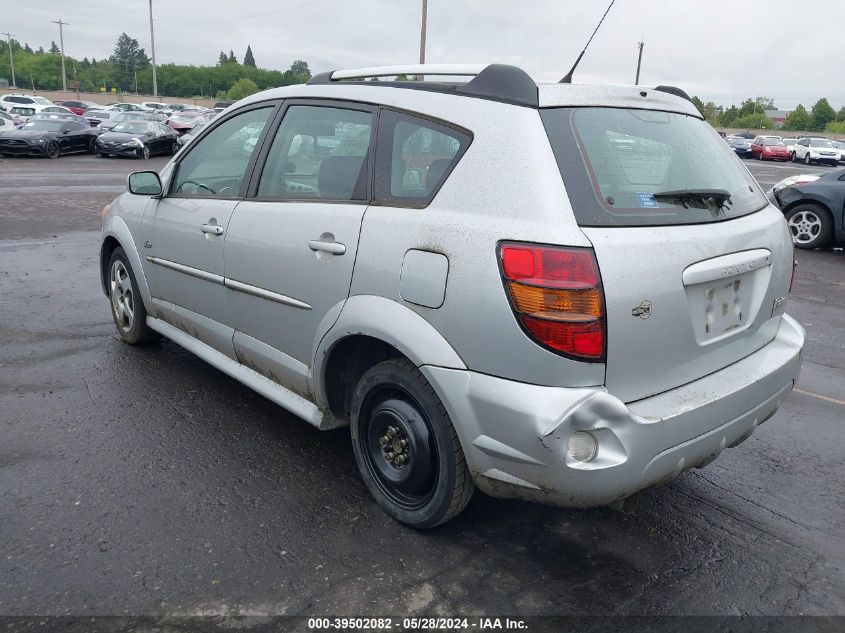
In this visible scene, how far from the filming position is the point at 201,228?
158 inches

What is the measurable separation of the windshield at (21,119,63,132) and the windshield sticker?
84.7 feet

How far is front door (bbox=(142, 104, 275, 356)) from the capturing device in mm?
3906

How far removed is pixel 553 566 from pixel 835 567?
3.72ft

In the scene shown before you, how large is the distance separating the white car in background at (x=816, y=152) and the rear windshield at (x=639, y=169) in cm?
4631

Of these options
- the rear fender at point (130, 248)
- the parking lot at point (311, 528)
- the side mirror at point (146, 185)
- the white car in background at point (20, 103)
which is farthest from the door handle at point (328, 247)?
the white car in background at point (20, 103)

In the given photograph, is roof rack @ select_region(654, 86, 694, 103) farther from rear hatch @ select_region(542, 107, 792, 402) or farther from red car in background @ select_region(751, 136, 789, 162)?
red car in background @ select_region(751, 136, 789, 162)

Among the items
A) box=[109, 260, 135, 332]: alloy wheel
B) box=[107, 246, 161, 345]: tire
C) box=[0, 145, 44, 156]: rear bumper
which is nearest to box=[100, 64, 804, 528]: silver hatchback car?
box=[107, 246, 161, 345]: tire

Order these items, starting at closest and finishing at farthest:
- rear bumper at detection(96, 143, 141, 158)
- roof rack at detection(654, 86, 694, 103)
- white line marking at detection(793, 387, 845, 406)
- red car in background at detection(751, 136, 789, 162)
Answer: roof rack at detection(654, 86, 694, 103) → white line marking at detection(793, 387, 845, 406) → rear bumper at detection(96, 143, 141, 158) → red car in background at detection(751, 136, 789, 162)

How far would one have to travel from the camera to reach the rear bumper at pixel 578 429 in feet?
7.93

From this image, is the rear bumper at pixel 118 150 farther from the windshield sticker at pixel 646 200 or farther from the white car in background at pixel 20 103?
the windshield sticker at pixel 646 200

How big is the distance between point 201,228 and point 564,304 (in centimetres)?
236

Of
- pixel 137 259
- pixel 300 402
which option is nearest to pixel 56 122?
pixel 137 259

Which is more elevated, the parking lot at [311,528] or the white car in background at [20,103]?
the white car in background at [20,103]

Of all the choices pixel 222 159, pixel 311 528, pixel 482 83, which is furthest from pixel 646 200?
pixel 222 159
